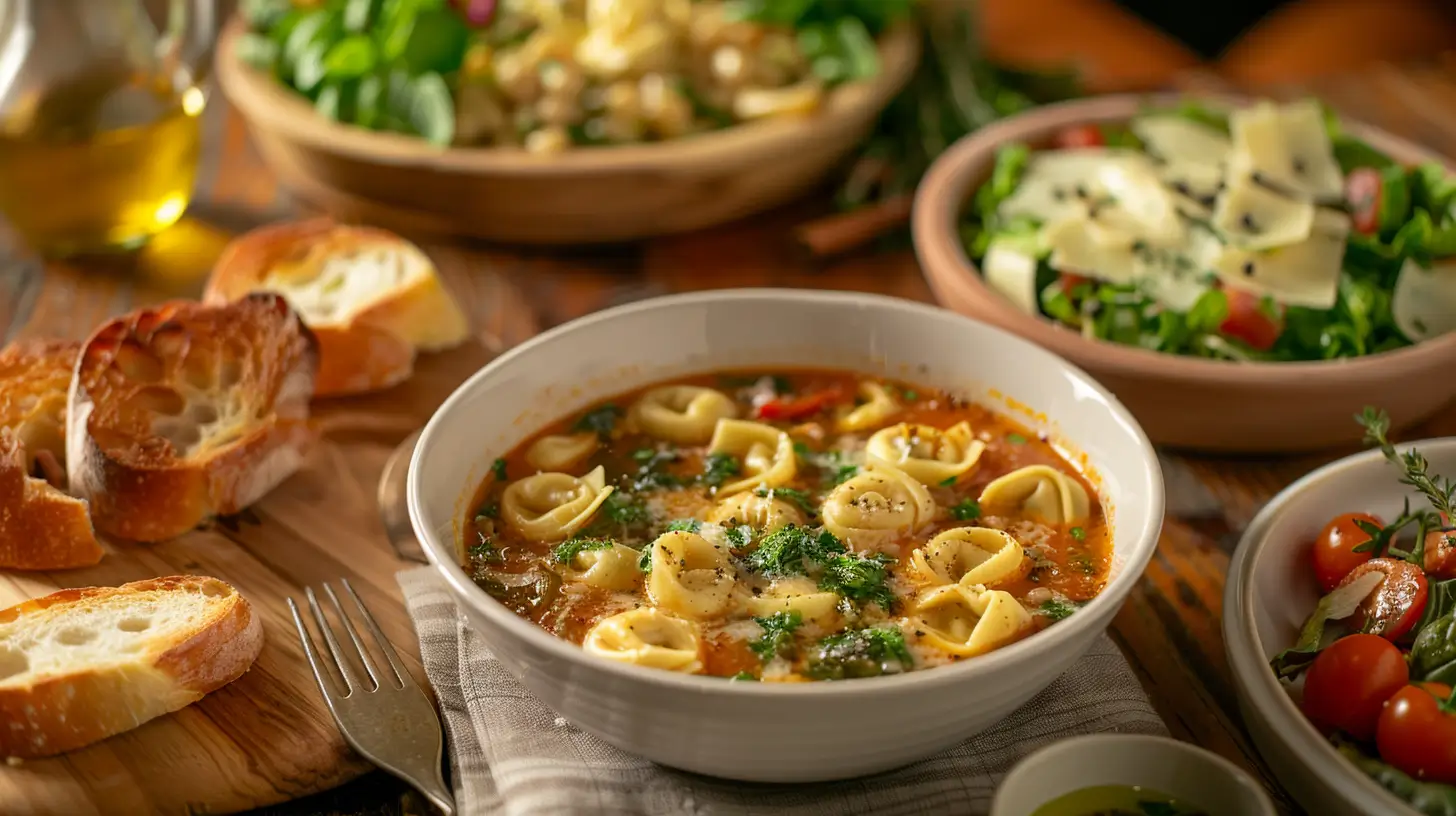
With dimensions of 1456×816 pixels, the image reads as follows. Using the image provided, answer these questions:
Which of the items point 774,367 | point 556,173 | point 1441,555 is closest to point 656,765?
point 774,367

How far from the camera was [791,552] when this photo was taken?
9.32 feet

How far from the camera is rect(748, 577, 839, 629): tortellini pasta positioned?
2.69 metres

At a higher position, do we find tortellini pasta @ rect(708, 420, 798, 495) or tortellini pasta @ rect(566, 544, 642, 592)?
tortellini pasta @ rect(566, 544, 642, 592)

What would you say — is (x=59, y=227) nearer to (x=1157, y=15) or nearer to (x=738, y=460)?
(x=738, y=460)

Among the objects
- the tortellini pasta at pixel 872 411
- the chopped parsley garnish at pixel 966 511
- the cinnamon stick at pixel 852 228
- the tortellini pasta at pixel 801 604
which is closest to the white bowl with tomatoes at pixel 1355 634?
the chopped parsley garnish at pixel 966 511

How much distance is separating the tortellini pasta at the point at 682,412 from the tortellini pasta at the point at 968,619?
0.83 metres

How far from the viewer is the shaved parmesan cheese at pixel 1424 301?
3.82m

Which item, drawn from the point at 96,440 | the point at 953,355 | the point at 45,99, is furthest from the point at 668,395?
the point at 45,99

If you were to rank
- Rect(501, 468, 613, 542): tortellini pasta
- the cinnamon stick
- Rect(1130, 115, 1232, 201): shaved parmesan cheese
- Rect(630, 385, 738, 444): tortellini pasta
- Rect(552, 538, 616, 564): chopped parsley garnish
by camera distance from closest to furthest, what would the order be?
1. Rect(552, 538, 616, 564): chopped parsley garnish
2. Rect(501, 468, 613, 542): tortellini pasta
3. Rect(630, 385, 738, 444): tortellini pasta
4. Rect(1130, 115, 1232, 201): shaved parmesan cheese
5. the cinnamon stick

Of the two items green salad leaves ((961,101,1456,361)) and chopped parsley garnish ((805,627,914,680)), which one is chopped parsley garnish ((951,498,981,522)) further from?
green salad leaves ((961,101,1456,361))

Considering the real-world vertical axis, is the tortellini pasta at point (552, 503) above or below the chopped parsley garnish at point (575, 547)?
below

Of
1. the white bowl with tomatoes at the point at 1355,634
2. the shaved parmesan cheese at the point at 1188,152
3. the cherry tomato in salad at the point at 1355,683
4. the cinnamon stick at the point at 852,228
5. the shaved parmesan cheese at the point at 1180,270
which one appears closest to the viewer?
the white bowl with tomatoes at the point at 1355,634

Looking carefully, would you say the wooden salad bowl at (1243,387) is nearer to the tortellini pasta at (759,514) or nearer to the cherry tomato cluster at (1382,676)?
the cherry tomato cluster at (1382,676)

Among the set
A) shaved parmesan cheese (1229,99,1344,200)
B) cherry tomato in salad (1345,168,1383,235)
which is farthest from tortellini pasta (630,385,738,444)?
cherry tomato in salad (1345,168,1383,235)
